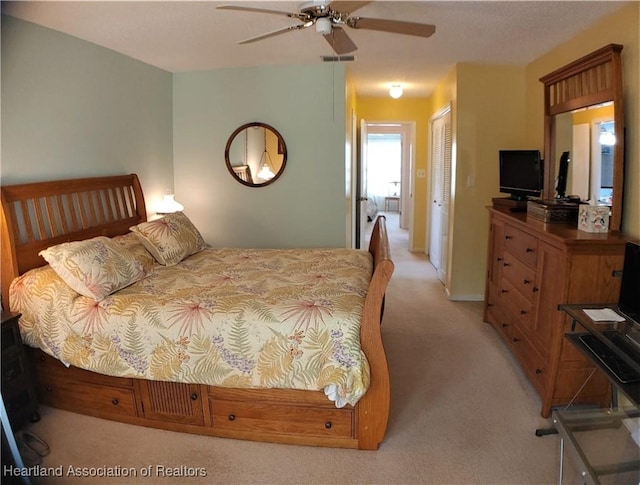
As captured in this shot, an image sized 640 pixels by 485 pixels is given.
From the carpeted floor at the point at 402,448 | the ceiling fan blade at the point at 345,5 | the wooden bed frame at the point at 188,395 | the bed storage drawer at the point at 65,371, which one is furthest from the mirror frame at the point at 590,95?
the bed storage drawer at the point at 65,371

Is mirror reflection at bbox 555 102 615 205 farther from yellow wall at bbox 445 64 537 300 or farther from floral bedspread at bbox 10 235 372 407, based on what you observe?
floral bedspread at bbox 10 235 372 407

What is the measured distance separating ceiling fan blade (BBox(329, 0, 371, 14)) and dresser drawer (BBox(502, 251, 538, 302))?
1.93 metres

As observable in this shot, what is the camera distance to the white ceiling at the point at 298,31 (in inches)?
106

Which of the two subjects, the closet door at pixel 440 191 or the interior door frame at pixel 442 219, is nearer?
the interior door frame at pixel 442 219

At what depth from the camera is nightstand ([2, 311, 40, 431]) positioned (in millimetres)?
2385

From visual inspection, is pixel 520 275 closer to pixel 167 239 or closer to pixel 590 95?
pixel 590 95

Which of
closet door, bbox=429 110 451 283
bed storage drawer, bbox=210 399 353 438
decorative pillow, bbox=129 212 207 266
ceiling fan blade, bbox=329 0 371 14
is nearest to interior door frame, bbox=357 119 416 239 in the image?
closet door, bbox=429 110 451 283

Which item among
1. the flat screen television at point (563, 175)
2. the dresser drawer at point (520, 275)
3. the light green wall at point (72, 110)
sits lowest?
the dresser drawer at point (520, 275)

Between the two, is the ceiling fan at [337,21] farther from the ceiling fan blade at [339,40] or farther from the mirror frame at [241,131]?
the mirror frame at [241,131]

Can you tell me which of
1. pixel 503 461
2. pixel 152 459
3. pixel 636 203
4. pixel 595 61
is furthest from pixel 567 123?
pixel 152 459

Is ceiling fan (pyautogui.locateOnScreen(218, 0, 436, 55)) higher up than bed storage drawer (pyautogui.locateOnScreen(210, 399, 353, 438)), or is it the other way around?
ceiling fan (pyautogui.locateOnScreen(218, 0, 436, 55))

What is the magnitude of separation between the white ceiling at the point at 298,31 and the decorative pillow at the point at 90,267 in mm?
1422

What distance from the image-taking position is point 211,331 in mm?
2270

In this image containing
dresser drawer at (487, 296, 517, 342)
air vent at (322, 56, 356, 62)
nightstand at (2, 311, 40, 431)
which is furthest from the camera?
air vent at (322, 56, 356, 62)
